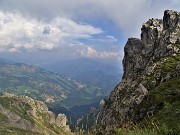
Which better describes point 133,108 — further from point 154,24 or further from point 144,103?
point 154,24

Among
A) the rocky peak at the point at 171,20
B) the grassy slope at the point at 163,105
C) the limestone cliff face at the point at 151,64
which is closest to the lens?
→ the grassy slope at the point at 163,105

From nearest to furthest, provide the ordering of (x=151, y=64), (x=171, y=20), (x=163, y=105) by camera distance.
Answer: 1. (x=163, y=105)
2. (x=151, y=64)
3. (x=171, y=20)

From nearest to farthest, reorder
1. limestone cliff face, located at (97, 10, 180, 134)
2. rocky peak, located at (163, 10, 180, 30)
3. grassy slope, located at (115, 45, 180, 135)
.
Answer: grassy slope, located at (115, 45, 180, 135) < limestone cliff face, located at (97, 10, 180, 134) < rocky peak, located at (163, 10, 180, 30)

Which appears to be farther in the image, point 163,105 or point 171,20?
point 171,20

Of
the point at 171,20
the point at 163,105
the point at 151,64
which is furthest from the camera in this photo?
the point at 171,20

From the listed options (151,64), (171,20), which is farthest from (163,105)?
(171,20)

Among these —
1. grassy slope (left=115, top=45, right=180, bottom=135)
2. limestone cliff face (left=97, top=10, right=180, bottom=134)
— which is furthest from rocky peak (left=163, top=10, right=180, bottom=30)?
grassy slope (left=115, top=45, right=180, bottom=135)

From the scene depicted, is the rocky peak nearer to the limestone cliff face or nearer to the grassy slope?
the limestone cliff face

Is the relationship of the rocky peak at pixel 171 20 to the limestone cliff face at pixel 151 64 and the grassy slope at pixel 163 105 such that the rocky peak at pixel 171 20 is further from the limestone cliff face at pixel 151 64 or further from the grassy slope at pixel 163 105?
the grassy slope at pixel 163 105

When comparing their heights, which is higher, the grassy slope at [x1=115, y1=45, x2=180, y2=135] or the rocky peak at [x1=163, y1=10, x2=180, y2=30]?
the rocky peak at [x1=163, y1=10, x2=180, y2=30]

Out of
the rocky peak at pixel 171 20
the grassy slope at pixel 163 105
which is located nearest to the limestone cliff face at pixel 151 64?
the rocky peak at pixel 171 20

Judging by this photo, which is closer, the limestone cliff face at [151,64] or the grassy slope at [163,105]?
the grassy slope at [163,105]

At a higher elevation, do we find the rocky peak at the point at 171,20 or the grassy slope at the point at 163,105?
the rocky peak at the point at 171,20

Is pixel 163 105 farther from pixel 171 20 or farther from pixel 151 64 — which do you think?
pixel 171 20
